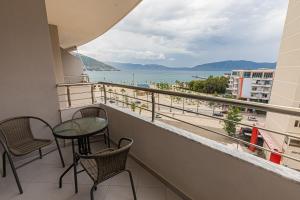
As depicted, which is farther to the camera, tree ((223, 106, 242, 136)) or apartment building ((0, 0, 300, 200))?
tree ((223, 106, 242, 136))

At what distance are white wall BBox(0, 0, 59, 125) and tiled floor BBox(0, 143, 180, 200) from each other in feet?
2.71

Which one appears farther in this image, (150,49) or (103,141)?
(150,49)

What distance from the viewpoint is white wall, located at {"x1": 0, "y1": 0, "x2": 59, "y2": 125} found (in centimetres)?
195

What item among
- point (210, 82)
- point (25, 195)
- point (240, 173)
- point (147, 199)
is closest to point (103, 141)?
point (25, 195)

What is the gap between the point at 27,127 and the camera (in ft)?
7.11

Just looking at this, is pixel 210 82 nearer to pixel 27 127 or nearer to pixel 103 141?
pixel 103 141

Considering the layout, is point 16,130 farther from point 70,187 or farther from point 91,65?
point 91,65

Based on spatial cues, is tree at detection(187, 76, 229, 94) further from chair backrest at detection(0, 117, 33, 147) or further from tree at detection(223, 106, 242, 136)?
chair backrest at detection(0, 117, 33, 147)

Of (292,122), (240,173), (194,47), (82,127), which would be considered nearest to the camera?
(240,173)

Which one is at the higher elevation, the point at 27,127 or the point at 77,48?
the point at 77,48

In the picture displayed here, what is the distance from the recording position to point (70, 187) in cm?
174

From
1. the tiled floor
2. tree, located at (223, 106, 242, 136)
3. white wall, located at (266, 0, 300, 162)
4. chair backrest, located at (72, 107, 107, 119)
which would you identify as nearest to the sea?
chair backrest, located at (72, 107, 107, 119)

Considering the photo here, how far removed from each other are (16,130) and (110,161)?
1.72m

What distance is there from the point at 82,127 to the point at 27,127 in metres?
0.93
